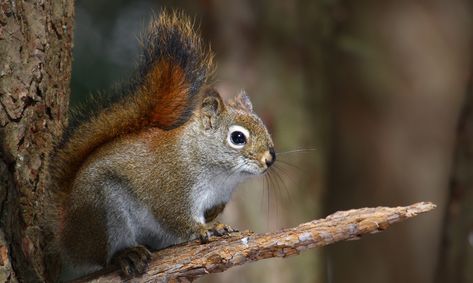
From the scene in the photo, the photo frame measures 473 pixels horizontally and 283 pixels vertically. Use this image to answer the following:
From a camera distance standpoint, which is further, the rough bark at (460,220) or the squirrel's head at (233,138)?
the rough bark at (460,220)

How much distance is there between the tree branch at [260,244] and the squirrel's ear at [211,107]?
0.31m

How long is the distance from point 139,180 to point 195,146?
17 centimetres

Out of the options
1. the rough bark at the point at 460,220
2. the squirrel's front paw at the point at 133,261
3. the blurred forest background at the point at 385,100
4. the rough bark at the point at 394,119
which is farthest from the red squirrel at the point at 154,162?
the rough bark at the point at 394,119

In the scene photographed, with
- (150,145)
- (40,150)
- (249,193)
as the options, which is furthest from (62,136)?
(249,193)

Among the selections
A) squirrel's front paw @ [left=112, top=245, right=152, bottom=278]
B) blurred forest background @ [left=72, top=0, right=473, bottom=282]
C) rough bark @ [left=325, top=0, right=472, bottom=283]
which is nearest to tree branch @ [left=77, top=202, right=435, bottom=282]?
squirrel's front paw @ [left=112, top=245, right=152, bottom=278]

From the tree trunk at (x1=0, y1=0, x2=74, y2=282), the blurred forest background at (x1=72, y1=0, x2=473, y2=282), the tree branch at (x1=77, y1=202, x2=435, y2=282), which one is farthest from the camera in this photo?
the blurred forest background at (x1=72, y1=0, x2=473, y2=282)

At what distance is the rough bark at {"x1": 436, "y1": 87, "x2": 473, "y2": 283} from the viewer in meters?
2.43

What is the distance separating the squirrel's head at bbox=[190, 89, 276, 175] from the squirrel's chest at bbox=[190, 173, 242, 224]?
0.03 metres

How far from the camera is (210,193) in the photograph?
5.43ft

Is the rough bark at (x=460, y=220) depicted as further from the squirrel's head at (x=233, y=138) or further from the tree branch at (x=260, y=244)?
the tree branch at (x=260, y=244)

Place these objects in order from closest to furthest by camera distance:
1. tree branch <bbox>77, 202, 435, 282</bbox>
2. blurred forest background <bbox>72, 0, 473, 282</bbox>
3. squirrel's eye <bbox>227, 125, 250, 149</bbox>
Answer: tree branch <bbox>77, 202, 435, 282</bbox> → squirrel's eye <bbox>227, 125, 250, 149</bbox> → blurred forest background <bbox>72, 0, 473, 282</bbox>

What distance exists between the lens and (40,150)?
155 centimetres

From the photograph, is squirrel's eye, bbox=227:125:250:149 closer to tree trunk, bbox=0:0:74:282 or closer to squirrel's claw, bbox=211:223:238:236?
squirrel's claw, bbox=211:223:238:236

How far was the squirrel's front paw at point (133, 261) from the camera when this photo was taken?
144 cm
